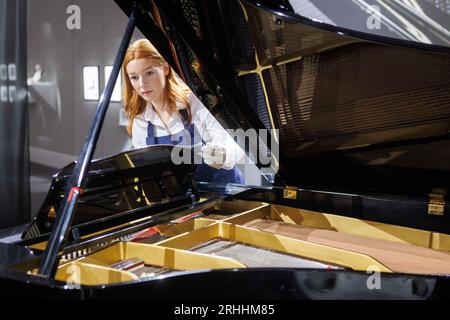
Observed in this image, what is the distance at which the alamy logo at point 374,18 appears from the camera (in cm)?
275

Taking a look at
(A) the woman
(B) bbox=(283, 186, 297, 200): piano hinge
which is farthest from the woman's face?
(B) bbox=(283, 186, 297, 200): piano hinge

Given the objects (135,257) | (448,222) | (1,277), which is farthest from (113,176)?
(448,222)

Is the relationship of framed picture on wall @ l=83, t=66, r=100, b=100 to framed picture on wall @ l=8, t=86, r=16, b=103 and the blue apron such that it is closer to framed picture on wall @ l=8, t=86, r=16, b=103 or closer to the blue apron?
framed picture on wall @ l=8, t=86, r=16, b=103

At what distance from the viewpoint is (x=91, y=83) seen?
13.3 feet

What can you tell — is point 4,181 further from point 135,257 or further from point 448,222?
point 448,222

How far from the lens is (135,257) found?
1.50 meters

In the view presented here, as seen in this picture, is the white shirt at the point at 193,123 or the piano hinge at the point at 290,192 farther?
the white shirt at the point at 193,123

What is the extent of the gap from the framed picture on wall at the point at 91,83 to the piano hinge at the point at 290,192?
2.58 metres

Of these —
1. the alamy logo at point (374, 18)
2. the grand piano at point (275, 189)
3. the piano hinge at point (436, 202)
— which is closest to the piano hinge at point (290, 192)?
the grand piano at point (275, 189)

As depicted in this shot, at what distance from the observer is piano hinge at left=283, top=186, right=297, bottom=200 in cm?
202

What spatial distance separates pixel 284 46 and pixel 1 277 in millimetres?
1160

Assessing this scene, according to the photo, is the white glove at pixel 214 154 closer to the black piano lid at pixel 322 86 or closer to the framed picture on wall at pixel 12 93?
the black piano lid at pixel 322 86

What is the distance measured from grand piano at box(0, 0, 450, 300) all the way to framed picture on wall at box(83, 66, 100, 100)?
2364 millimetres

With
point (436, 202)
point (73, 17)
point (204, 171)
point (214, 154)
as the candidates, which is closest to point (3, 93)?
point (73, 17)
